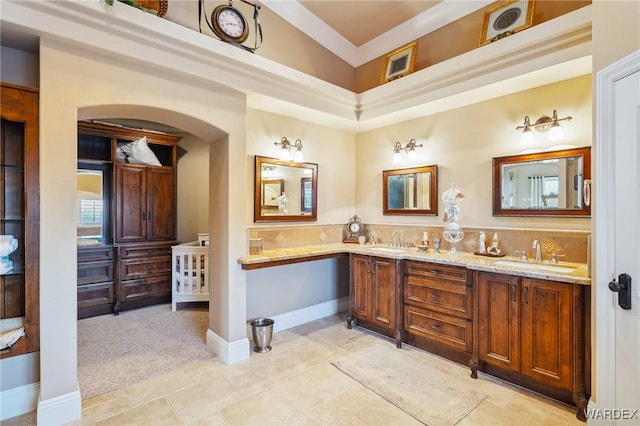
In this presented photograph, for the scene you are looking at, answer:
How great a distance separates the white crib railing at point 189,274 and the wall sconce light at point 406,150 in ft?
9.68

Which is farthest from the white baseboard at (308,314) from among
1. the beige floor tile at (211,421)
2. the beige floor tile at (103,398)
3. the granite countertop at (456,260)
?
the beige floor tile at (103,398)

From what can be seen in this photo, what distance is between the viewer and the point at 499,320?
260cm

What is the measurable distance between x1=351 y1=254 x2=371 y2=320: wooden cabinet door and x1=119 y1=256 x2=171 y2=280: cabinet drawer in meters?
2.91

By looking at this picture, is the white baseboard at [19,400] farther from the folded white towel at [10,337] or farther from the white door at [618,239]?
the white door at [618,239]

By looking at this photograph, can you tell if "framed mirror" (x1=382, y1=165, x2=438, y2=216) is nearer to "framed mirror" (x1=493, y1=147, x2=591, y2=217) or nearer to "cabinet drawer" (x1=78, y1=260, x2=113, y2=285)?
"framed mirror" (x1=493, y1=147, x2=591, y2=217)

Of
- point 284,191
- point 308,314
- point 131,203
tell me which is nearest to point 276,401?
point 308,314

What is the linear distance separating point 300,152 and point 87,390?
3.08 metres

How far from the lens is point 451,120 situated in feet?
11.8

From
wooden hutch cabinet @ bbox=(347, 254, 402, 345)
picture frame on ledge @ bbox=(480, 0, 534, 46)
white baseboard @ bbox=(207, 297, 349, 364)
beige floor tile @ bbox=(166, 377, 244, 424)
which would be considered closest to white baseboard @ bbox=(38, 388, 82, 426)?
beige floor tile @ bbox=(166, 377, 244, 424)

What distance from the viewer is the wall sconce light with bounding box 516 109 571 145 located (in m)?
2.79

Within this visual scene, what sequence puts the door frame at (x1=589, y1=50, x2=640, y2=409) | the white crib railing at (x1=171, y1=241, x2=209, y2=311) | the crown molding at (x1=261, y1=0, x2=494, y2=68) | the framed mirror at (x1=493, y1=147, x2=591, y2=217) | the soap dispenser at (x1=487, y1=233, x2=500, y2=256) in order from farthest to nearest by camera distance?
the white crib railing at (x1=171, y1=241, x2=209, y2=311) → the crown molding at (x1=261, y1=0, x2=494, y2=68) → the soap dispenser at (x1=487, y1=233, x2=500, y2=256) → the framed mirror at (x1=493, y1=147, x2=591, y2=217) → the door frame at (x1=589, y1=50, x2=640, y2=409)

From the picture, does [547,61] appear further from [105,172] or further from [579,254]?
[105,172]

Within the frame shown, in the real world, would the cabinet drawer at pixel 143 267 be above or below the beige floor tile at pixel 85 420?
above

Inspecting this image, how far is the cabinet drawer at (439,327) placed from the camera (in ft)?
9.30
